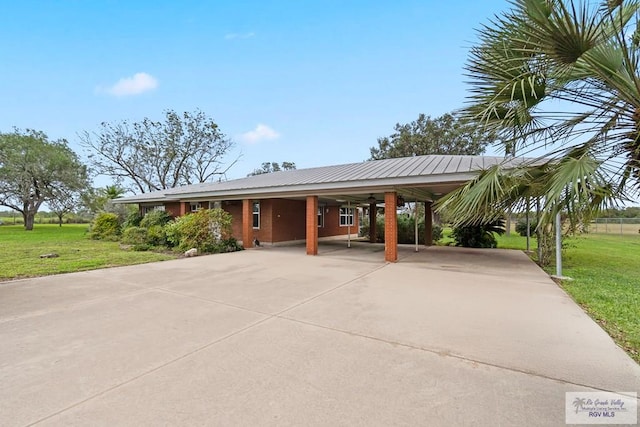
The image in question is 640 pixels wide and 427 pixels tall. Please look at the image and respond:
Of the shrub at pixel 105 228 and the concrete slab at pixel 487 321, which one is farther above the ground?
the shrub at pixel 105 228

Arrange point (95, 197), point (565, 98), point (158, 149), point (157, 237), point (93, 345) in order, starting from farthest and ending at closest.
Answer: point (95, 197), point (158, 149), point (157, 237), point (565, 98), point (93, 345)

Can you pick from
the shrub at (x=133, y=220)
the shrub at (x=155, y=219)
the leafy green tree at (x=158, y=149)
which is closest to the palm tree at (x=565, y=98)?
the shrub at (x=155, y=219)

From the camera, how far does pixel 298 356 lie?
3.12 meters

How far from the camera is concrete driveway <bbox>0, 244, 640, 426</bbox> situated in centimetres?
222

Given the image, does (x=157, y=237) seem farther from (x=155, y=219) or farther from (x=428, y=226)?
(x=428, y=226)

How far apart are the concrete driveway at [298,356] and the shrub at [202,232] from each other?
19.9 feet

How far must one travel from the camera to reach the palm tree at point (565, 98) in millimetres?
3361

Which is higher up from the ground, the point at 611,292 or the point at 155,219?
the point at 155,219

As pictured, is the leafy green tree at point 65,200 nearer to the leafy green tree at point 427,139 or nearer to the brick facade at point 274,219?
the brick facade at point 274,219

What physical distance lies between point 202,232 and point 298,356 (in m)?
10.6

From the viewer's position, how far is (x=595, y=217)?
396 centimetres

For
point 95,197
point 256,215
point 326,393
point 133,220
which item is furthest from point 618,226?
point 95,197

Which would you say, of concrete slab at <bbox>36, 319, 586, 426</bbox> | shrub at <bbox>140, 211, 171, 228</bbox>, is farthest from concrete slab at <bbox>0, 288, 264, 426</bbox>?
shrub at <bbox>140, 211, 171, 228</bbox>

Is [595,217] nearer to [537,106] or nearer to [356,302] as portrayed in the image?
[537,106]
